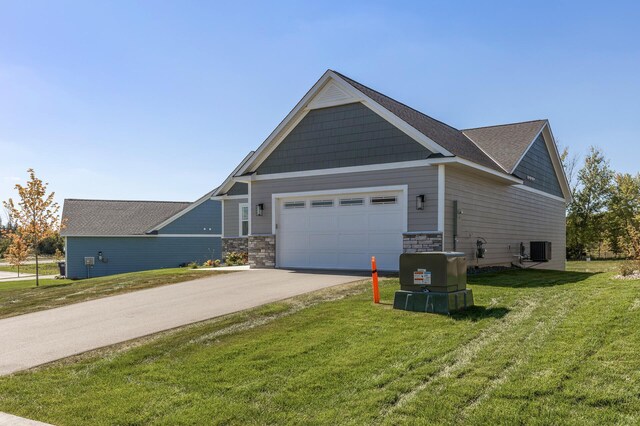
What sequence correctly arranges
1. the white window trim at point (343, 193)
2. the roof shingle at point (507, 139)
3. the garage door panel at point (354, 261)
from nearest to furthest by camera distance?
the white window trim at point (343, 193), the garage door panel at point (354, 261), the roof shingle at point (507, 139)

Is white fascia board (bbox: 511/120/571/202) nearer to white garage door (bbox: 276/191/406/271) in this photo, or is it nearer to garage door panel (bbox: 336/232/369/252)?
white garage door (bbox: 276/191/406/271)

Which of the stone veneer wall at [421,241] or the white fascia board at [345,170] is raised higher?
the white fascia board at [345,170]

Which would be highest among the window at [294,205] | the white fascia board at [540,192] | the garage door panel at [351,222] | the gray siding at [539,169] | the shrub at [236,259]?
the gray siding at [539,169]

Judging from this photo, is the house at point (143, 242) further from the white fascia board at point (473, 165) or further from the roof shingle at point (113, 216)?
the white fascia board at point (473, 165)

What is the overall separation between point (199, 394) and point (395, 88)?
57.3 ft

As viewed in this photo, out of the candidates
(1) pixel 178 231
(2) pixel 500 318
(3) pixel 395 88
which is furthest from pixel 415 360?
(1) pixel 178 231

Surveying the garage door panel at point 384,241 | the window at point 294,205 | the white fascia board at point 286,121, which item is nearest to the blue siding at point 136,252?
the white fascia board at point 286,121

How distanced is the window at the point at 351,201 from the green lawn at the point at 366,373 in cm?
745

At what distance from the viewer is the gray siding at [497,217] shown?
49.9 feet

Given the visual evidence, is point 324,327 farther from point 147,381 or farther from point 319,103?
point 319,103

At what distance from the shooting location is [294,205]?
17.3 meters

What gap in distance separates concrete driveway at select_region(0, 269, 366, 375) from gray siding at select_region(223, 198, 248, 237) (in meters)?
9.78

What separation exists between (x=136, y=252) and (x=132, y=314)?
917 inches

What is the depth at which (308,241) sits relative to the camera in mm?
16844
